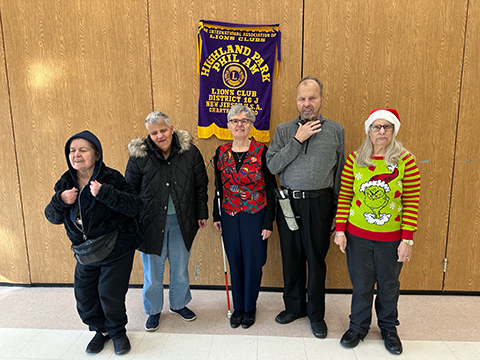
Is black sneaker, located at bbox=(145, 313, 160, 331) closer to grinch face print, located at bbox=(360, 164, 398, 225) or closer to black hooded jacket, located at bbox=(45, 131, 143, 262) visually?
black hooded jacket, located at bbox=(45, 131, 143, 262)

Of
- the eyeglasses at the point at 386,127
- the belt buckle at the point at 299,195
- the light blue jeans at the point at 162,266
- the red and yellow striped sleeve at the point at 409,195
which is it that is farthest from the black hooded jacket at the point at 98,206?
the red and yellow striped sleeve at the point at 409,195

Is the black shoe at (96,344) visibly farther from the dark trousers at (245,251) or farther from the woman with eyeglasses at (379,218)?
the woman with eyeglasses at (379,218)

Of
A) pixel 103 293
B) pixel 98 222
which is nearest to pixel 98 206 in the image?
pixel 98 222

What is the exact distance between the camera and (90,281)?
76.4 inches

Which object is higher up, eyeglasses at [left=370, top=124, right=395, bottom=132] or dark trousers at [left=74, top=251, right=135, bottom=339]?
eyeglasses at [left=370, top=124, right=395, bottom=132]

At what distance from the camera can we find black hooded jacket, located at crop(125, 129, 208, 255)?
85.4 inches

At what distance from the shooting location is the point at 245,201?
7.11 ft

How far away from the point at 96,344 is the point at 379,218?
210 centimetres

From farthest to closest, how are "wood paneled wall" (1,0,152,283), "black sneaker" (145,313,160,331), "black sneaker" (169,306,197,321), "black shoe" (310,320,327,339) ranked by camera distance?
"wood paneled wall" (1,0,152,283) < "black sneaker" (169,306,197,321) < "black sneaker" (145,313,160,331) < "black shoe" (310,320,327,339)

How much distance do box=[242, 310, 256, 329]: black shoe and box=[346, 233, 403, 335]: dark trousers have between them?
73cm

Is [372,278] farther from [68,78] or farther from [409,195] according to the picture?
[68,78]

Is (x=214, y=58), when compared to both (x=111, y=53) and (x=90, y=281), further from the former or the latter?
(x=90, y=281)

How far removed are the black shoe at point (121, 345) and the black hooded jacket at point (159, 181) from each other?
1.97ft

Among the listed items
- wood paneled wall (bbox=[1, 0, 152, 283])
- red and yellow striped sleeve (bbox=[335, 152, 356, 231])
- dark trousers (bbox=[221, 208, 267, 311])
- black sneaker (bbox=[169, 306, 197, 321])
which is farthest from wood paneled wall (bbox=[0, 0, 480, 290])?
red and yellow striped sleeve (bbox=[335, 152, 356, 231])
